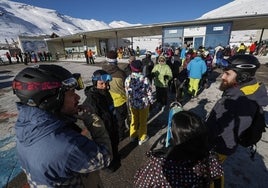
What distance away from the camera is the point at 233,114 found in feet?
5.47

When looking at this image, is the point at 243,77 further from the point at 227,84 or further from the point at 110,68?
the point at 110,68

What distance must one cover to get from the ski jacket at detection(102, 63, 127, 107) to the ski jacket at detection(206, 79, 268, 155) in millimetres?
1870

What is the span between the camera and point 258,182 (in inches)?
93.0

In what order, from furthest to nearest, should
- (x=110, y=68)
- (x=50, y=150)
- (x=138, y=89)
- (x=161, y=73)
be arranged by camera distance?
1. (x=161, y=73)
2. (x=138, y=89)
3. (x=110, y=68)
4. (x=50, y=150)

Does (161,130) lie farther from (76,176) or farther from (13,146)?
(13,146)

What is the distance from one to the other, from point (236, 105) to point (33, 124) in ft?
6.28

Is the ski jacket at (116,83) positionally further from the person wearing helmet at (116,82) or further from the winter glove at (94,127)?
the winter glove at (94,127)

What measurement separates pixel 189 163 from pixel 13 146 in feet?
13.5

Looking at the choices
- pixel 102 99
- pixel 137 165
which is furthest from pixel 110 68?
pixel 137 165

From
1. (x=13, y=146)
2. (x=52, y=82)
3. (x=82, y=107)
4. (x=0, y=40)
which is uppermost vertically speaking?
(x=0, y=40)

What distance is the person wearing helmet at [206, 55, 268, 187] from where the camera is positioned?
1642 mm

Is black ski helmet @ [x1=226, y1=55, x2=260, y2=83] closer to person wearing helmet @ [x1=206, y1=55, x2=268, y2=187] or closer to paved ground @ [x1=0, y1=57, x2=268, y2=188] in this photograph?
person wearing helmet @ [x1=206, y1=55, x2=268, y2=187]

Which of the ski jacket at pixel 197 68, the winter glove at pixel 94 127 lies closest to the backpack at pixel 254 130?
the winter glove at pixel 94 127

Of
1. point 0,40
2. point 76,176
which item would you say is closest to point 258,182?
point 76,176
